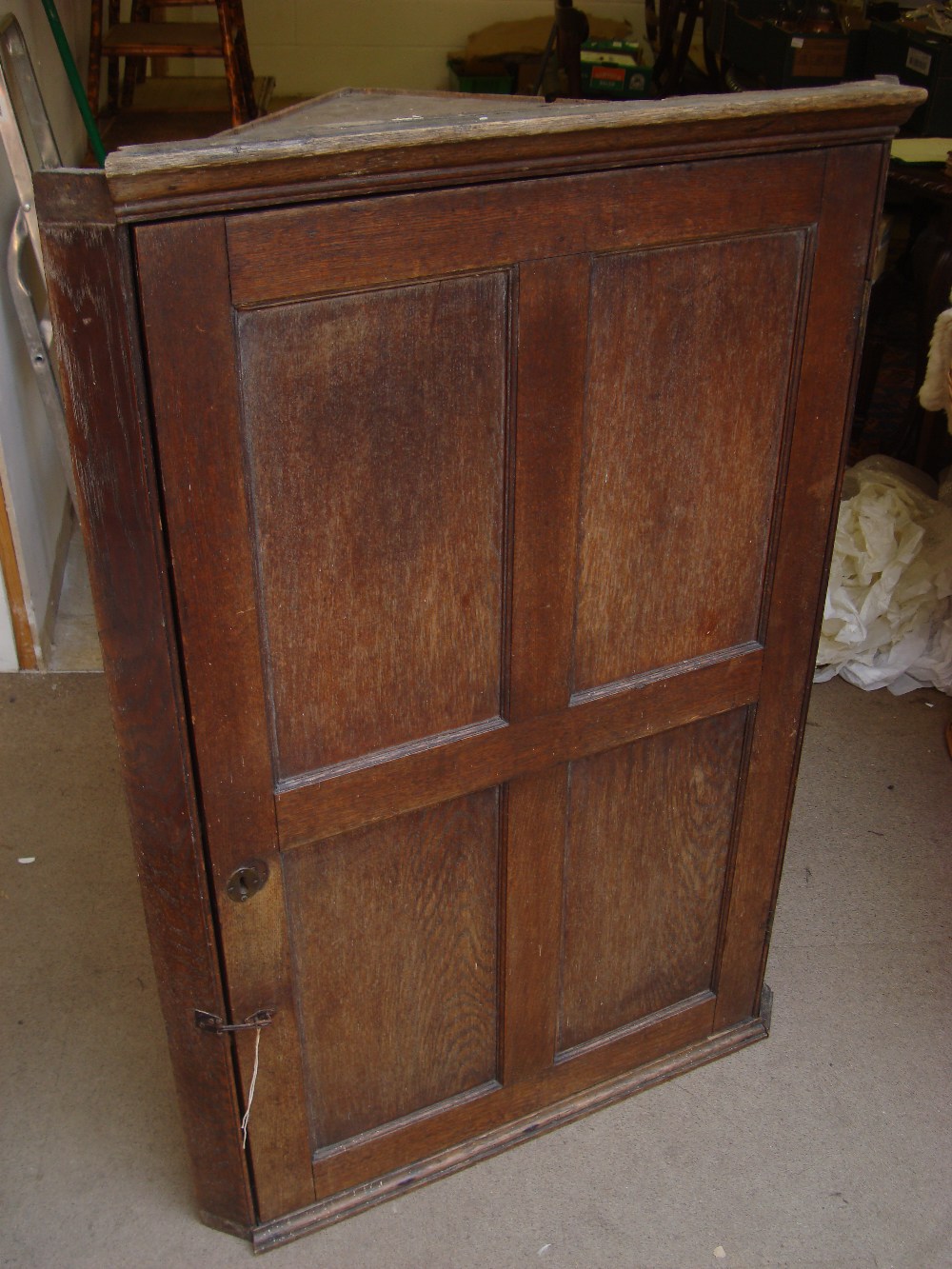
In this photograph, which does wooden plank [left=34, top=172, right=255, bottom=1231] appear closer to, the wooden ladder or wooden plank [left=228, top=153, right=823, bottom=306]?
wooden plank [left=228, top=153, right=823, bottom=306]

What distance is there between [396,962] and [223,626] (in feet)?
1.82

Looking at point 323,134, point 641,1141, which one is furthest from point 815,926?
point 323,134

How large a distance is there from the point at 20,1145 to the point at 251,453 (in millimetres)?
1164

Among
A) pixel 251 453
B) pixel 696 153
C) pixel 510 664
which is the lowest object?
pixel 510 664

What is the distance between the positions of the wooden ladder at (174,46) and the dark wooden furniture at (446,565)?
2.32 meters

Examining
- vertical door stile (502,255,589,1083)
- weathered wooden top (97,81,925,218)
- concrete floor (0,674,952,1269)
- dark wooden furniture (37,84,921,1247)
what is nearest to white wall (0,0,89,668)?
concrete floor (0,674,952,1269)

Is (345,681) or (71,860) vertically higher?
(345,681)

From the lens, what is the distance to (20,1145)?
72.1 inches

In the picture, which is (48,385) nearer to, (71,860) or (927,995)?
(71,860)

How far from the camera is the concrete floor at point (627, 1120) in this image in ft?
5.61

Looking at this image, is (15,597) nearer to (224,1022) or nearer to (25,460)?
(25,460)

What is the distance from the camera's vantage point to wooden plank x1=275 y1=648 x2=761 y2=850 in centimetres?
142

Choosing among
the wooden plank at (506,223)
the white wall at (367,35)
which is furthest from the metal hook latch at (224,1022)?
the white wall at (367,35)

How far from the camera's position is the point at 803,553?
159cm
